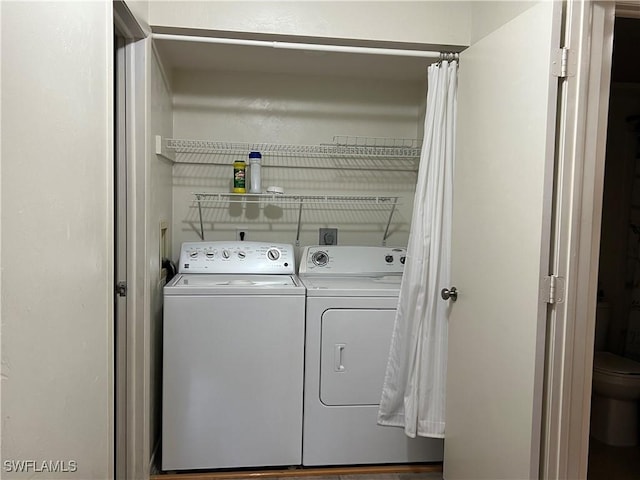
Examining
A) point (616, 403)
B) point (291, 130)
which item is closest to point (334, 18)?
point (291, 130)

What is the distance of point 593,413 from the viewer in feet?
8.93

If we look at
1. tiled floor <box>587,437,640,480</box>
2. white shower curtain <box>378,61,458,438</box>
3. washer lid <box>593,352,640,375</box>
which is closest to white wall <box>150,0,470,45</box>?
white shower curtain <box>378,61,458,438</box>

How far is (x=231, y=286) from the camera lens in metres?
2.20

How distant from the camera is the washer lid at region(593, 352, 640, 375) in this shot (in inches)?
103

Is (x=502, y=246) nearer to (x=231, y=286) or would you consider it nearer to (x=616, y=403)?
(x=231, y=286)

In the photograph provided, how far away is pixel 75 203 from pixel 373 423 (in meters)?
1.77

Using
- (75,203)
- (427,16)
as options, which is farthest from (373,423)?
(427,16)

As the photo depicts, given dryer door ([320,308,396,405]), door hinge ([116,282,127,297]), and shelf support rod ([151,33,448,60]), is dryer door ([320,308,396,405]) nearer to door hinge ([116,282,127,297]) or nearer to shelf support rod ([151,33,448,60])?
door hinge ([116,282,127,297])

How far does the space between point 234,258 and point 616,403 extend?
2.27m

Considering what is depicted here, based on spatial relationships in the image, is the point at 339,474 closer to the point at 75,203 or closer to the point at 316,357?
the point at 316,357

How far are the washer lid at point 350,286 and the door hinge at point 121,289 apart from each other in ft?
2.64

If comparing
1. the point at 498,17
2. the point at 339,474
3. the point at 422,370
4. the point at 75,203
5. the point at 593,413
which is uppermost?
the point at 498,17

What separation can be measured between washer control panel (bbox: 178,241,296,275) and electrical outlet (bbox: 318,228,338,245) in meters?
0.33

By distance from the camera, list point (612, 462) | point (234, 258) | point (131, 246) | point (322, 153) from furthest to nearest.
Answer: point (322, 153)
point (234, 258)
point (612, 462)
point (131, 246)
